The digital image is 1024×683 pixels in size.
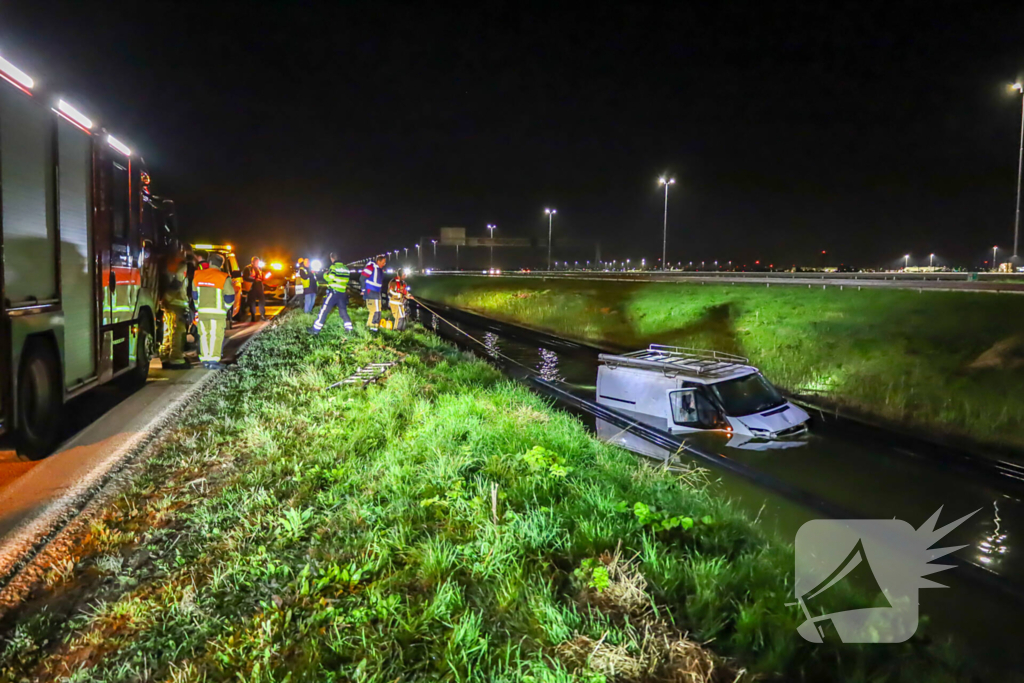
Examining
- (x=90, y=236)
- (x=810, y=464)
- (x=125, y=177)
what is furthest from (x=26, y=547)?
(x=810, y=464)

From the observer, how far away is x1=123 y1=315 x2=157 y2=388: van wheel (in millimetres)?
9539

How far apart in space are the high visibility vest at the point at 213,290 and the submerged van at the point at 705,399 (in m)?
6.86

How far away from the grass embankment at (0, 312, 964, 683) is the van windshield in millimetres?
2385

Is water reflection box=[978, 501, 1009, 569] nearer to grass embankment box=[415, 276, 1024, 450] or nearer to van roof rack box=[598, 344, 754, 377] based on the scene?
van roof rack box=[598, 344, 754, 377]

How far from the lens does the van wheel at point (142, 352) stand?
954 centimetres

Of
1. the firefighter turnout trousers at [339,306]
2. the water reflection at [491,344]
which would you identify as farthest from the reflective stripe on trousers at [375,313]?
the water reflection at [491,344]

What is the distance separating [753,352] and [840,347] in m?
2.38

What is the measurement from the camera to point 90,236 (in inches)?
282

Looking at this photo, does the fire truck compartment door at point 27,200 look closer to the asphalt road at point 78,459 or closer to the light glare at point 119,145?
the asphalt road at point 78,459

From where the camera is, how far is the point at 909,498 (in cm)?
703

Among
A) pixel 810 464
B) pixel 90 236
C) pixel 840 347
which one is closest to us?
pixel 90 236

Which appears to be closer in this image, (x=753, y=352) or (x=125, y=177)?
(x=125, y=177)

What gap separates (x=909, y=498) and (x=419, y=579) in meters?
6.11

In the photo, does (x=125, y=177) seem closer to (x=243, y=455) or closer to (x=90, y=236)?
(x=90, y=236)
